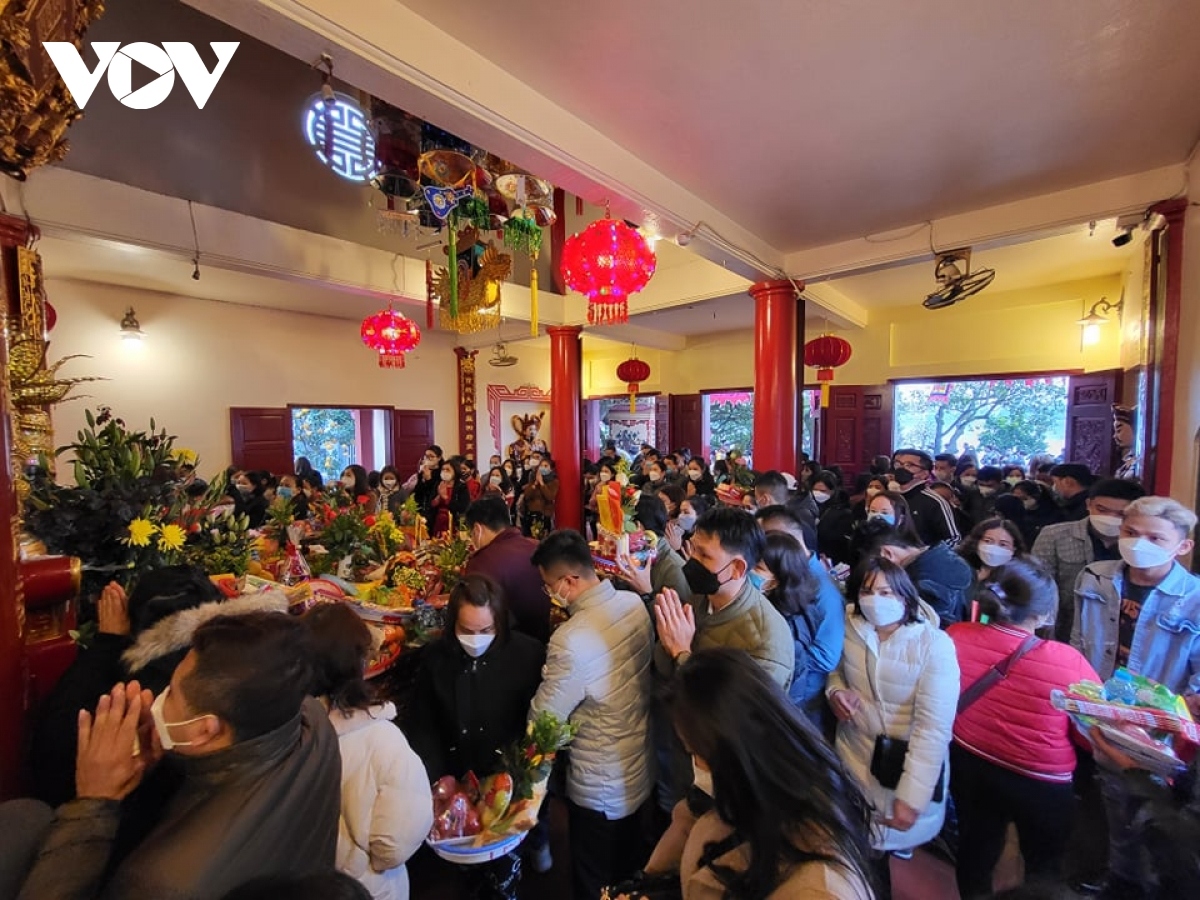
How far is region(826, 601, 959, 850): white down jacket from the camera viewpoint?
5.02 ft

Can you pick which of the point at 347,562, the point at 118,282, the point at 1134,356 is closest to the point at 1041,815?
the point at 347,562

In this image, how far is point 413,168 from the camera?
138 inches

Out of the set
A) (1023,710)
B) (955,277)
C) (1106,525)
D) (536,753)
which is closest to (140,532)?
(536,753)

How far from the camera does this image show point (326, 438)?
7.76m

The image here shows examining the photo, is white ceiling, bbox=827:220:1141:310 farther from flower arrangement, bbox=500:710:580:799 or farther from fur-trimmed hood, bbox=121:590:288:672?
fur-trimmed hood, bbox=121:590:288:672

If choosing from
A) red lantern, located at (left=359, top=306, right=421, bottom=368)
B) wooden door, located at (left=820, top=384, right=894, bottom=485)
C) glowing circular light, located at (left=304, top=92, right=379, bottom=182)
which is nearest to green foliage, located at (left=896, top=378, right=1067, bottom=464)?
wooden door, located at (left=820, top=384, right=894, bottom=485)

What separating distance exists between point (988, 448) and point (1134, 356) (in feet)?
8.71

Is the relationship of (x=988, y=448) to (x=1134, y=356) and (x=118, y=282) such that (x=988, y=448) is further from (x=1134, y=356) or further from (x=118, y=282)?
(x=118, y=282)

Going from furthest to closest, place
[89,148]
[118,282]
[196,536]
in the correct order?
[118,282] → [89,148] → [196,536]

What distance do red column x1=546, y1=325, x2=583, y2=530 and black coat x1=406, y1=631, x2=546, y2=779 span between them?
481cm

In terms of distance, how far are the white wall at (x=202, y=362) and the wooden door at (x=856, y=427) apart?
23.1 feet

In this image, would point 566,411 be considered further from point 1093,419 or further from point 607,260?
point 1093,419

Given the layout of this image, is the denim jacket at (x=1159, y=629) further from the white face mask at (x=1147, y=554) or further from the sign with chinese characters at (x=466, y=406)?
the sign with chinese characters at (x=466, y=406)

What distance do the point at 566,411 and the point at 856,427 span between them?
15.0 ft
